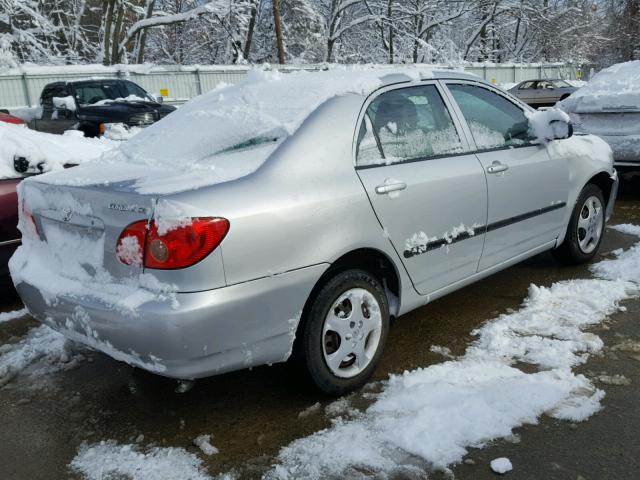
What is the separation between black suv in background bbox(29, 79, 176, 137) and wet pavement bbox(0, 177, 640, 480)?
30.5 ft

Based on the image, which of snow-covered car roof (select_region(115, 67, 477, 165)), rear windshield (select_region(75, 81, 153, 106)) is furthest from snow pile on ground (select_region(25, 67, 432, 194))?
rear windshield (select_region(75, 81, 153, 106))

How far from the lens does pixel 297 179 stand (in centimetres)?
272

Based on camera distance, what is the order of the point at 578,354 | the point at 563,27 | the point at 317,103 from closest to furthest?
the point at 317,103 → the point at 578,354 → the point at 563,27

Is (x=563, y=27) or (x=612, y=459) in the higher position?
(x=563, y=27)

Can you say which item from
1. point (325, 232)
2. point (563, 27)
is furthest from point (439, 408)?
point (563, 27)

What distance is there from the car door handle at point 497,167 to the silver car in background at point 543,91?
20239mm

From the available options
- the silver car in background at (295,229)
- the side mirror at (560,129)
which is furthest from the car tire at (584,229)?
the silver car in background at (295,229)

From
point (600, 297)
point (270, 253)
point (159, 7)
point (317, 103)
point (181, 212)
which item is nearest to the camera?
point (181, 212)

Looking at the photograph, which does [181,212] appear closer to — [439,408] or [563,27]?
[439,408]

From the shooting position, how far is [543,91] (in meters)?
22.7

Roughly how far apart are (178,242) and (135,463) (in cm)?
Result: 98

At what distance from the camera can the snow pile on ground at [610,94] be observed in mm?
6934

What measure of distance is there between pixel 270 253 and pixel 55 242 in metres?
1.11

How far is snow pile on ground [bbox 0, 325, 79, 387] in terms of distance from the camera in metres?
3.44
